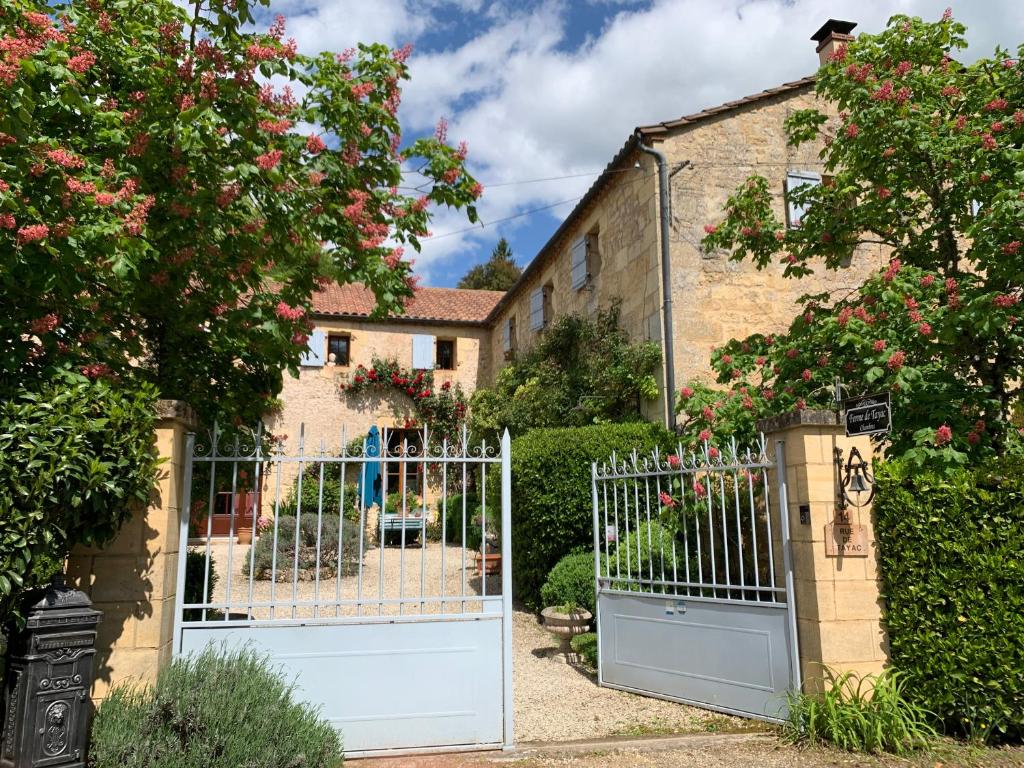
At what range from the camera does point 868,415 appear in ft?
14.8

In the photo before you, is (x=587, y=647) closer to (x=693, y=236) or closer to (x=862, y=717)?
(x=862, y=717)

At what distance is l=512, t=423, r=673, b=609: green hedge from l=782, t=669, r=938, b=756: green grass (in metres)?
4.25

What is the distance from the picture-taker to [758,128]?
10.3 meters

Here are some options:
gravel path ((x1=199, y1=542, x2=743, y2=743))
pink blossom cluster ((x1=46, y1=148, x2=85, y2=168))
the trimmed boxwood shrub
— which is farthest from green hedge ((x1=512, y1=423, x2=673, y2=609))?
pink blossom cluster ((x1=46, y1=148, x2=85, y2=168))

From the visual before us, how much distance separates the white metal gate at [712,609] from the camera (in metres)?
4.95

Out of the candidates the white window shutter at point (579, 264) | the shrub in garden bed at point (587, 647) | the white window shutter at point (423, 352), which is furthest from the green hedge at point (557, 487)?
the white window shutter at point (423, 352)

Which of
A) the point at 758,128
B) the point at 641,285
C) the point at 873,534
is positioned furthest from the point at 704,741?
the point at 758,128

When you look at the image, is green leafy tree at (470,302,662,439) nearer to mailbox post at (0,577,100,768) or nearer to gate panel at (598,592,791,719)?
gate panel at (598,592,791,719)

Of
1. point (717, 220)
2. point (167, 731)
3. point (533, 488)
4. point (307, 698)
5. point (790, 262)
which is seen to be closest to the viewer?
point (167, 731)

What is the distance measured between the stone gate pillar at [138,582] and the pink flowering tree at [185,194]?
76 cm

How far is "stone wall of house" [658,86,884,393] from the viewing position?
966 centimetres

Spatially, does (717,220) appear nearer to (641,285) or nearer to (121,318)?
(641,285)

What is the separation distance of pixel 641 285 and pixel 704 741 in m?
6.86

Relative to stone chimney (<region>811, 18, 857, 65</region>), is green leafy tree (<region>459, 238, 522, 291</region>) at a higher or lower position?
higher
